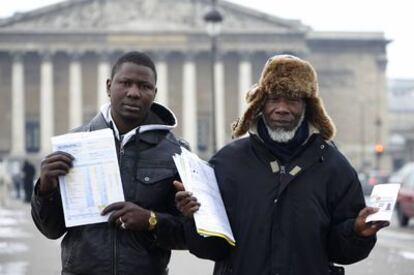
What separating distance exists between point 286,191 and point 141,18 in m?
78.1

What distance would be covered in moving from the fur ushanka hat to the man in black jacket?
18.8 inches

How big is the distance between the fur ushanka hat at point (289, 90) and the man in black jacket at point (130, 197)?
48cm

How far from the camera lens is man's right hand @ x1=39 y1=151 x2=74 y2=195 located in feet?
16.0

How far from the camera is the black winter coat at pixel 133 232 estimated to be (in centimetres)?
497

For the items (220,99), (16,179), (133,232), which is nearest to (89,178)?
(133,232)

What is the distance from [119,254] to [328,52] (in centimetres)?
8315

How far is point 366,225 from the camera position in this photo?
4.64 meters

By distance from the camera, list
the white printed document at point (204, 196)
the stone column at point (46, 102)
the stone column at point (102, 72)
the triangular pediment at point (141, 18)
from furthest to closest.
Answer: the triangular pediment at point (141, 18)
the stone column at point (102, 72)
the stone column at point (46, 102)
the white printed document at point (204, 196)

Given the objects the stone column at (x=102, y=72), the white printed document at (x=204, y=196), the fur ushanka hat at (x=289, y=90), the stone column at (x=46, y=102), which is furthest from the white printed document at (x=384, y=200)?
the stone column at (x=46, y=102)

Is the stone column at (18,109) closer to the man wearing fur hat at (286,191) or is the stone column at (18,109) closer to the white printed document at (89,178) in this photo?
the white printed document at (89,178)

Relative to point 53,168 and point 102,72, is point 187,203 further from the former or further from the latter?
point 102,72

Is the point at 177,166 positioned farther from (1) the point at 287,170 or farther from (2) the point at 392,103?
(2) the point at 392,103

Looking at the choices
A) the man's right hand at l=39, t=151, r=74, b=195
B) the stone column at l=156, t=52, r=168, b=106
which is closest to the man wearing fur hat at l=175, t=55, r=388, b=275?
the man's right hand at l=39, t=151, r=74, b=195

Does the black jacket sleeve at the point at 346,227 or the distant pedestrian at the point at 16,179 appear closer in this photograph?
the black jacket sleeve at the point at 346,227
